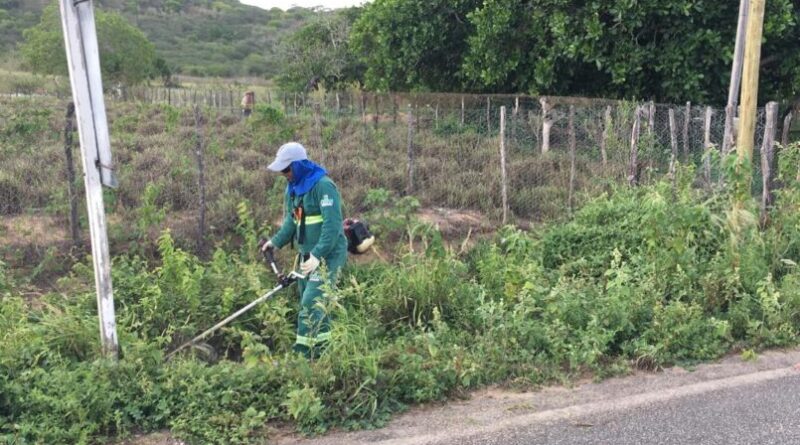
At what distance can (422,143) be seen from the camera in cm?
1309

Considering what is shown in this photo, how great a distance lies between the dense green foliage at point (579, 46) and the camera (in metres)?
13.9

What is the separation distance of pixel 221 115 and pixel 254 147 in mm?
4854

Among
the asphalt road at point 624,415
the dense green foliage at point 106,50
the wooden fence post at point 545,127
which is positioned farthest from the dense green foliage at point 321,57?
the asphalt road at point 624,415

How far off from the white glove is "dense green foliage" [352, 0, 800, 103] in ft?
35.0

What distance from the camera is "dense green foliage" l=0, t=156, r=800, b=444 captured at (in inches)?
163

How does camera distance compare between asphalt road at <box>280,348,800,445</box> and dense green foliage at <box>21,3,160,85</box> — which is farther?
dense green foliage at <box>21,3,160,85</box>

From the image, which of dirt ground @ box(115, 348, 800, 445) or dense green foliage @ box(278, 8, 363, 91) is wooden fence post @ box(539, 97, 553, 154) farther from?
dense green foliage @ box(278, 8, 363, 91)

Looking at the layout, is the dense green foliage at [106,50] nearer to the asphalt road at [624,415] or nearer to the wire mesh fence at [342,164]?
the wire mesh fence at [342,164]

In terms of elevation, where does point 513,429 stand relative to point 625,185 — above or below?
below

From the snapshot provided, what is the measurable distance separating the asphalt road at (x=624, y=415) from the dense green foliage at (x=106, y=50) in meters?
27.7

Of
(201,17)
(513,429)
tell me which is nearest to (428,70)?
(513,429)

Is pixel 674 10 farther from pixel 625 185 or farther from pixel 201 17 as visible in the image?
pixel 201 17

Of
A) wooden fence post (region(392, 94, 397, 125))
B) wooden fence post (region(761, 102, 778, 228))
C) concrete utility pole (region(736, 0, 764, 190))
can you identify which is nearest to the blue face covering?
concrete utility pole (region(736, 0, 764, 190))

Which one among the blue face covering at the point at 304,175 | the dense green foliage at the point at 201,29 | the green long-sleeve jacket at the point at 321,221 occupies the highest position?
the dense green foliage at the point at 201,29
